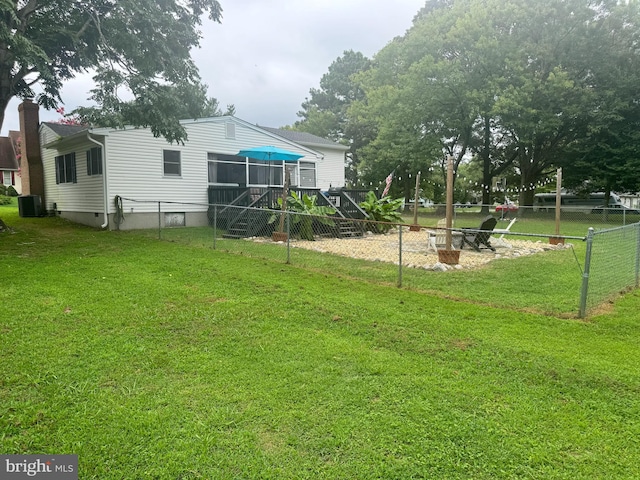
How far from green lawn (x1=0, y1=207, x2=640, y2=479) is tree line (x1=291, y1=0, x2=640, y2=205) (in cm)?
1940

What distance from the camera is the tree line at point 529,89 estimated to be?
21453 mm

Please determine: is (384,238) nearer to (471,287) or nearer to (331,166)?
(471,287)

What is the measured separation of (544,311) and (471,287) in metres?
1.30

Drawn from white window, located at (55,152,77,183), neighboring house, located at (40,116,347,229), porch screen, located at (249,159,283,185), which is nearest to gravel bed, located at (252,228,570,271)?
neighboring house, located at (40,116,347,229)

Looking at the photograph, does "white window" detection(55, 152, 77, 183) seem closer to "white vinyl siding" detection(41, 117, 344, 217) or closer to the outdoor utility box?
"white vinyl siding" detection(41, 117, 344, 217)

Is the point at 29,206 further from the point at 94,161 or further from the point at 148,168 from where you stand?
Answer: the point at 148,168

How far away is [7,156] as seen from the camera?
116ft

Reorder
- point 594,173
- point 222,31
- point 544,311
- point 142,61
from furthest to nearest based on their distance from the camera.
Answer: point 594,173, point 222,31, point 142,61, point 544,311

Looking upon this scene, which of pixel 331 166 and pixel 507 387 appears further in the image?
pixel 331 166

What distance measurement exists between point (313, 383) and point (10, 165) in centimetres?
4195

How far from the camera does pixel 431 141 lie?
25.3 metres

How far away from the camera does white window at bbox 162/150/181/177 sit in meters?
13.5

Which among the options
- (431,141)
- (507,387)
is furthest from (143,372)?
(431,141)

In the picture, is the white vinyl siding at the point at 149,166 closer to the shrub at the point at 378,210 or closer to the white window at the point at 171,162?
the white window at the point at 171,162
